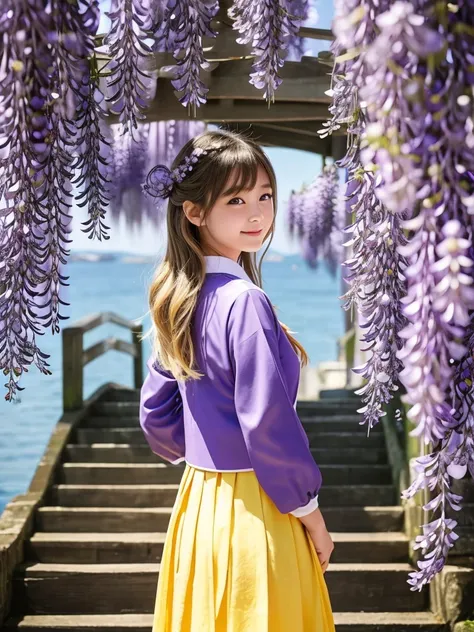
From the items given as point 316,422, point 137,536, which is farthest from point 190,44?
point 316,422

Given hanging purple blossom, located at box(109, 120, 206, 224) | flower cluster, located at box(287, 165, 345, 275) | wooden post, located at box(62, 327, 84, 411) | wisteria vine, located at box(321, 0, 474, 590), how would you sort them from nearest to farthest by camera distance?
wisteria vine, located at box(321, 0, 474, 590), wooden post, located at box(62, 327, 84, 411), hanging purple blossom, located at box(109, 120, 206, 224), flower cluster, located at box(287, 165, 345, 275)

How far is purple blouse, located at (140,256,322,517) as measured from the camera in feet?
5.03

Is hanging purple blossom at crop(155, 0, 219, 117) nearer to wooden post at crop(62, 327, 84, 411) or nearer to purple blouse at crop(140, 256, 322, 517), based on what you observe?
purple blouse at crop(140, 256, 322, 517)

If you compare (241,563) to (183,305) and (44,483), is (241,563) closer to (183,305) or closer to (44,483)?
(183,305)

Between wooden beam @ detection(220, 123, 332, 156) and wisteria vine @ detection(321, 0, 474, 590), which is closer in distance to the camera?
wisteria vine @ detection(321, 0, 474, 590)

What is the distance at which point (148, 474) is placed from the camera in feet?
14.4

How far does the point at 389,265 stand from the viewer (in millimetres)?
1595

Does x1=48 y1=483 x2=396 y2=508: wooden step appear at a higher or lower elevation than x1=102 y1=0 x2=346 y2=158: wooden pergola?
lower

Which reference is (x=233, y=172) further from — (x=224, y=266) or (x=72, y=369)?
(x=72, y=369)

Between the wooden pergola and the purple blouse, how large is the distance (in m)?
1.36

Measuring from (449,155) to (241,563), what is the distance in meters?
0.92

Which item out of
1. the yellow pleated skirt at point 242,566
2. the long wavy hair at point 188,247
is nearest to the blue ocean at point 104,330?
the long wavy hair at point 188,247

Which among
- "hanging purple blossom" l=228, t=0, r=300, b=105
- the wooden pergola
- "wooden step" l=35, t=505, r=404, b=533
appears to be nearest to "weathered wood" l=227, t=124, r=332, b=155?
the wooden pergola

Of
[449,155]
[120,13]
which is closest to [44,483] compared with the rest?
[120,13]
